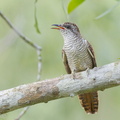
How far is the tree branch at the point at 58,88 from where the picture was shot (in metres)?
3.69

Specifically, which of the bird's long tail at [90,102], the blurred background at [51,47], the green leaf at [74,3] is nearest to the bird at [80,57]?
the bird's long tail at [90,102]

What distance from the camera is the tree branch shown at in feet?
12.1

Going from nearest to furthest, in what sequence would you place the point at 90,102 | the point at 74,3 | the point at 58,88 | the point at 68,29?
the point at 74,3 → the point at 58,88 → the point at 90,102 → the point at 68,29

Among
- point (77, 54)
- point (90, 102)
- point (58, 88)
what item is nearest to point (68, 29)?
point (77, 54)

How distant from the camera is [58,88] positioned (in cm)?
376

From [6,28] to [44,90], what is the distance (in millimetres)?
3855

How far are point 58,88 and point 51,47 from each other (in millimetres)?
2748

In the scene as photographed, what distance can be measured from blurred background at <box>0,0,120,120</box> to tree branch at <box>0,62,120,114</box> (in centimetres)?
185

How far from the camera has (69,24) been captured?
4852 millimetres

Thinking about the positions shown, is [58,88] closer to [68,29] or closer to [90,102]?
[90,102]

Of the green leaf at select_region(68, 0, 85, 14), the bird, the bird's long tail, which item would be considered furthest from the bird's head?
the green leaf at select_region(68, 0, 85, 14)

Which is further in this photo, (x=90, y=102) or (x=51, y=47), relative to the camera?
(x=51, y=47)

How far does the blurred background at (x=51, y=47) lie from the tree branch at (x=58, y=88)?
1.85 metres

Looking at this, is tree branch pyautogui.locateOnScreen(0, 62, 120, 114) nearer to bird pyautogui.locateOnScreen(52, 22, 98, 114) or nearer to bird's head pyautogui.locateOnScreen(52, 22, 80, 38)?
bird pyautogui.locateOnScreen(52, 22, 98, 114)
